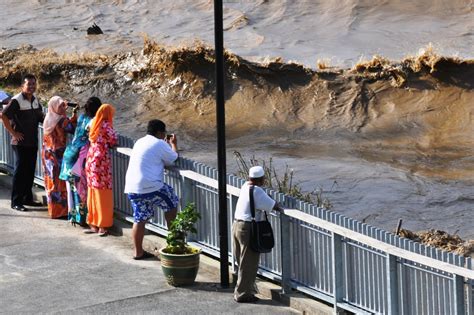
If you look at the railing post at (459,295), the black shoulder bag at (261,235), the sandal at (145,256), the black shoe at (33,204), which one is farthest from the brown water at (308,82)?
the railing post at (459,295)

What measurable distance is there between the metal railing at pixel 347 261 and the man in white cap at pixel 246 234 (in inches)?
11.3

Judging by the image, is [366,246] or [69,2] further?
[69,2]

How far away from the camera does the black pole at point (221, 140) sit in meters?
11.0

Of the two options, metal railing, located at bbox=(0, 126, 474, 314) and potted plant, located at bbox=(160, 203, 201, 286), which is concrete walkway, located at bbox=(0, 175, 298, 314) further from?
metal railing, located at bbox=(0, 126, 474, 314)

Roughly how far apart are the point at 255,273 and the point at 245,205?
2.03ft

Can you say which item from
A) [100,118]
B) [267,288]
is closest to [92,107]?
[100,118]

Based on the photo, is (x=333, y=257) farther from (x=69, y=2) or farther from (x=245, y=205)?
(x=69, y=2)

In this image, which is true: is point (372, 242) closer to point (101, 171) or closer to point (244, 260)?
point (244, 260)

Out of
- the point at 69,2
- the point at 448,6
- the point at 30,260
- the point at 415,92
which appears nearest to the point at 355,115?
the point at 415,92

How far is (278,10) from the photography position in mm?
30594

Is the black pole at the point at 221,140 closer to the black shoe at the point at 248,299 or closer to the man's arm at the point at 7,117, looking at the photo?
the black shoe at the point at 248,299

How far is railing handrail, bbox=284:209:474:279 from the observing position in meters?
9.17

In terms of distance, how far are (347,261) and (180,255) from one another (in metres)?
1.64

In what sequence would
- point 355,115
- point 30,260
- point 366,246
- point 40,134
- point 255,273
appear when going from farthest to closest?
1. point 355,115
2. point 40,134
3. point 30,260
4. point 255,273
5. point 366,246
